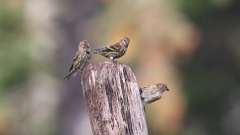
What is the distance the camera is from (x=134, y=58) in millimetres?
17938

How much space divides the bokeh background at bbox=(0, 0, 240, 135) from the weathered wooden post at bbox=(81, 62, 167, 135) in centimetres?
979

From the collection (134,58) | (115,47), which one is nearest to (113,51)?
(115,47)

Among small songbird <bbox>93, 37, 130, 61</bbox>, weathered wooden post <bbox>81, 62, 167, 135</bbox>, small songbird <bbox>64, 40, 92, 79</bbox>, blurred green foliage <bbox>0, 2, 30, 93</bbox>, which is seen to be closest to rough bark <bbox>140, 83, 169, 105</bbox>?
weathered wooden post <bbox>81, 62, 167, 135</bbox>

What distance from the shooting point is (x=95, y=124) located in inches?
288

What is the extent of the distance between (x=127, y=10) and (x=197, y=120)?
3621 millimetres

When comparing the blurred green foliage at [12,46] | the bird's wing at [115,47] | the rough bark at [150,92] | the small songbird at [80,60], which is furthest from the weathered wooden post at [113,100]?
the blurred green foliage at [12,46]

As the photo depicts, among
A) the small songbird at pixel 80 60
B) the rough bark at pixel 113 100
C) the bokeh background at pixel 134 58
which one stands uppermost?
the bokeh background at pixel 134 58

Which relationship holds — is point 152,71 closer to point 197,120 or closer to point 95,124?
point 197,120

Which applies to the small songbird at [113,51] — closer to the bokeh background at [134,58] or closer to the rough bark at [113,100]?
the rough bark at [113,100]

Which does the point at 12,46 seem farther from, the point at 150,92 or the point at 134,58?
the point at 150,92

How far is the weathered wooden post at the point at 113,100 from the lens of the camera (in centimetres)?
730

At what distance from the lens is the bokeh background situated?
59.5 ft

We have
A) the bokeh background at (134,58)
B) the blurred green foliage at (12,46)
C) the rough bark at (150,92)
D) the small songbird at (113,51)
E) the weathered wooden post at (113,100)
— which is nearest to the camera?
the weathered wooden post at (113,100)

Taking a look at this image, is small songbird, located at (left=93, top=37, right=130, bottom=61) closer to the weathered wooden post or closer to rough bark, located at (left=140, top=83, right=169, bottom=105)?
rough bark, located at (left=140, top=83, right=169, bottom=105)
